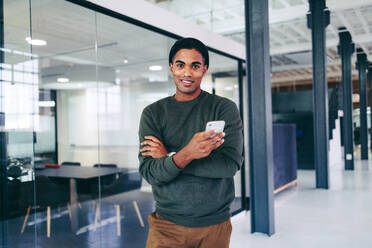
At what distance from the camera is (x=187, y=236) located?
1.38 meters

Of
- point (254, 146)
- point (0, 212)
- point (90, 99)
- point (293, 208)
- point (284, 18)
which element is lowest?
point (293, 208)

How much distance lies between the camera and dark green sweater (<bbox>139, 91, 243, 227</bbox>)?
1.36 metres

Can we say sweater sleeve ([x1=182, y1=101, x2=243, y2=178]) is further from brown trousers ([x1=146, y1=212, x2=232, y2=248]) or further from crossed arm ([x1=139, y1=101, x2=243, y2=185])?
brown trousers ([x1=146, y1=212, x2=232, y2=248])

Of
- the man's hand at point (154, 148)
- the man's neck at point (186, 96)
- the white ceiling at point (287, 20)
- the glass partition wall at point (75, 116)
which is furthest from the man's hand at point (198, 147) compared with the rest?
the white ceiling at point (287, 20)

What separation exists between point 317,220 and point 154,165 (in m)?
4.61

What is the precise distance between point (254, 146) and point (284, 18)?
5.25 metres

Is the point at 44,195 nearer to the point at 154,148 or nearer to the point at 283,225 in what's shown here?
the point at 154,148

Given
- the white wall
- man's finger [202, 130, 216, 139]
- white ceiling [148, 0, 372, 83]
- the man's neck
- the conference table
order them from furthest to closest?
white ceiling [148, 0, 372, 83]
the conference table
the white wall
the man's neck
man's finger [202, 130, 216, 139]

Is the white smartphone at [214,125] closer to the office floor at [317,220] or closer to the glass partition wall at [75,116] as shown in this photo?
the glass partition wall at [75,116]

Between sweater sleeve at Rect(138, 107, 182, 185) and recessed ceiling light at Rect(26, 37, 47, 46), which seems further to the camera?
recessed ceiling light at Rect(26, 37, 47, 46)

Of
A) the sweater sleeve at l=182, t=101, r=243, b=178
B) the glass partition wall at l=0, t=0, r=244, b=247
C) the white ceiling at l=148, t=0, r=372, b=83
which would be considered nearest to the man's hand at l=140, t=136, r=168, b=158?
the sweater sleeve at l=182, t=101, r=243, b=178

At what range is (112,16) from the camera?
3375 millimetres

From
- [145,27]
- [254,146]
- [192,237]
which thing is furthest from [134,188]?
[192,237]

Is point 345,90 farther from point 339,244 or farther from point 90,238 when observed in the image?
point 90,238
